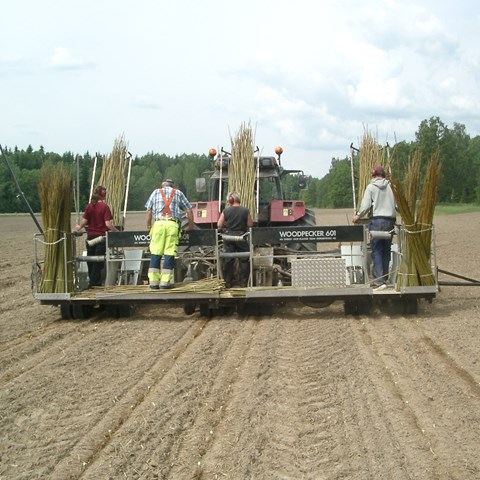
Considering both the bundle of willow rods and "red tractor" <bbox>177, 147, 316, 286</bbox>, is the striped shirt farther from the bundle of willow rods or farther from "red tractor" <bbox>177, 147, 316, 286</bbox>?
the bundle of willow rods

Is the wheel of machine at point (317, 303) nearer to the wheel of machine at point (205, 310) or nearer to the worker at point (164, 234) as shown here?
the wheel of machine at point (205, 310)

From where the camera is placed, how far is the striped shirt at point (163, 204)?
984cm

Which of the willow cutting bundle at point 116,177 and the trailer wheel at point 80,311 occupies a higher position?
the willow cutting bundle at point 116,177

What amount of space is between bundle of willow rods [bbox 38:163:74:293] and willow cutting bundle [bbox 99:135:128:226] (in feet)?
6.86

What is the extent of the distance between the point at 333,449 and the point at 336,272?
16.5 ft

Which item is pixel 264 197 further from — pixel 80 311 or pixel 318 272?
pixel 80 311

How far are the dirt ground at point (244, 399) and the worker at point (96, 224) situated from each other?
1393 mm

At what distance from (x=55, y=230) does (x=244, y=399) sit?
4.83m

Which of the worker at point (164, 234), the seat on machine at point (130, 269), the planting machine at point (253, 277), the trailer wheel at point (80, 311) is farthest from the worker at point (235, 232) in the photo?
the trailer wheel at point (80, 311)

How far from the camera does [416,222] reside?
9398 millimetres

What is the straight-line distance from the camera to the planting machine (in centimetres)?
931

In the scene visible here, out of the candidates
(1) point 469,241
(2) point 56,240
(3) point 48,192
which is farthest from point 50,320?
(1) point 469,241

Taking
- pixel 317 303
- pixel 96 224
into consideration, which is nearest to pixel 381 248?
pixel 317 303

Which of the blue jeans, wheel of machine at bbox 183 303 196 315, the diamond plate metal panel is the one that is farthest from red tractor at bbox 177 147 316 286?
the blue jeans
